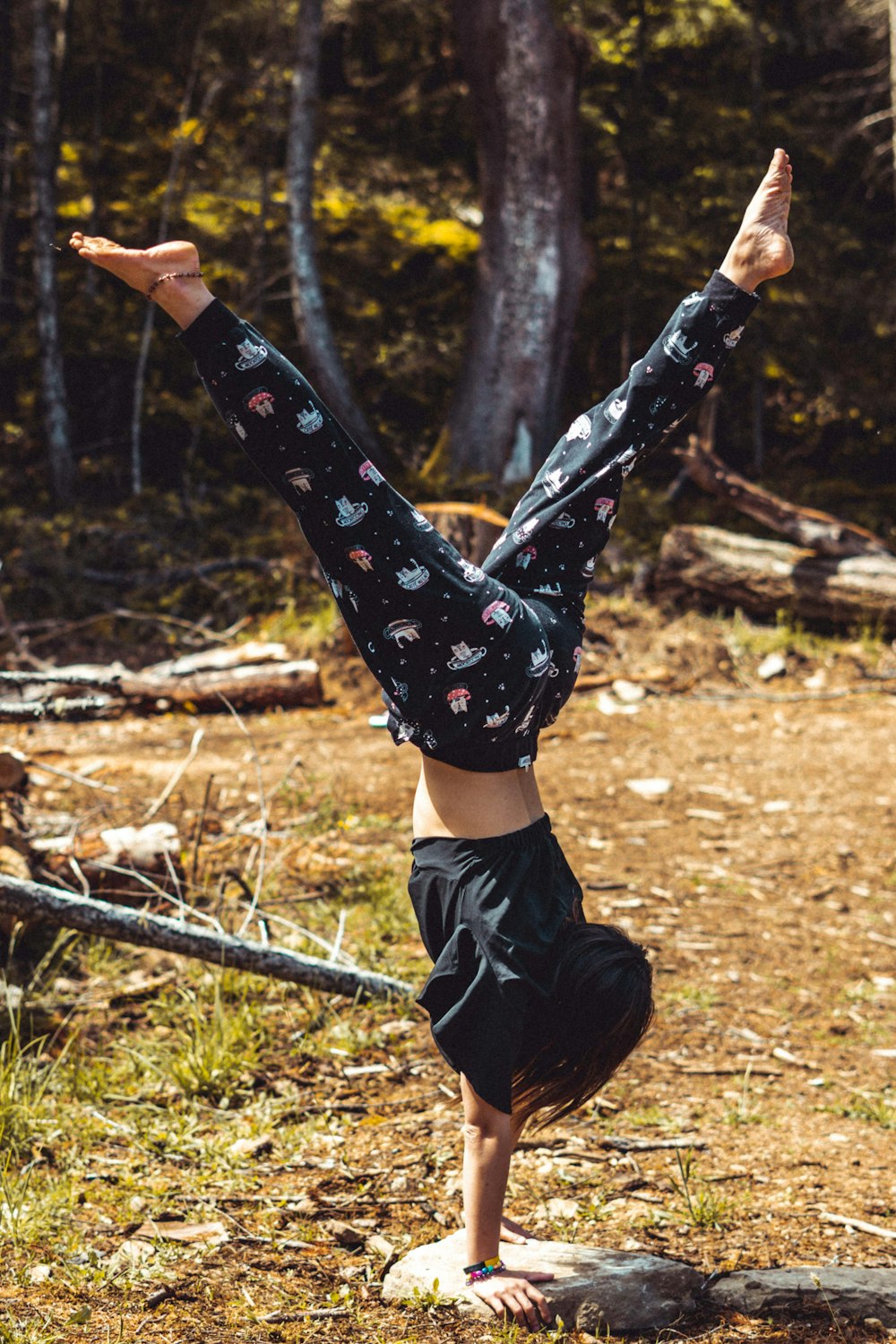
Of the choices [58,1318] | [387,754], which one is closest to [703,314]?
[58,1318]

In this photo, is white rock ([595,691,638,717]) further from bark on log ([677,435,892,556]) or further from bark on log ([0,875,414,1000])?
bark on log ([0,875,414,1000])

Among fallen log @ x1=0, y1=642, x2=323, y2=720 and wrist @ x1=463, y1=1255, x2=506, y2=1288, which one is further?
fallen log @ x1=0, y1=642, x2=323, y2=720

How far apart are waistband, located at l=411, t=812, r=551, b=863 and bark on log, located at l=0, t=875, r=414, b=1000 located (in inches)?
47.2

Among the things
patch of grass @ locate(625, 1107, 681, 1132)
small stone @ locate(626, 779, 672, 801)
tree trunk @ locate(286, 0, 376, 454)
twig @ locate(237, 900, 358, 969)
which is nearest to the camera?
patch of grass @ locate(625, 1107, 681, 1132)

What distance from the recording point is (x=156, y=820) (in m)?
4.71

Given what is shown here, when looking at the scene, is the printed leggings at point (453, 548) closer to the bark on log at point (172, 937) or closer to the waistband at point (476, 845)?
the waistband at point (476, 845)

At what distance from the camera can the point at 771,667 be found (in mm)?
7523

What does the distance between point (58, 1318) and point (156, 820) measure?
270 centimetres

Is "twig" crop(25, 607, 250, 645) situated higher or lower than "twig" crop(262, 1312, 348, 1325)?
higher

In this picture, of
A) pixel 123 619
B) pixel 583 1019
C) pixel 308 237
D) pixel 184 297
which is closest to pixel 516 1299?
pixel 583 1019

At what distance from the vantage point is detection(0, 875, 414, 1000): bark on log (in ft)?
10.2

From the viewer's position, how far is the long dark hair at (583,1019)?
2.19 meters

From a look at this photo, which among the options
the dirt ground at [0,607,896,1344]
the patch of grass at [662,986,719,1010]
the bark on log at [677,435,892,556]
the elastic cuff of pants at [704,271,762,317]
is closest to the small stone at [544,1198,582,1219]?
the dirt ground at [0,607,896,1344]

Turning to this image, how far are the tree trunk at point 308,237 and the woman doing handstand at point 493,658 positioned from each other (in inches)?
291
